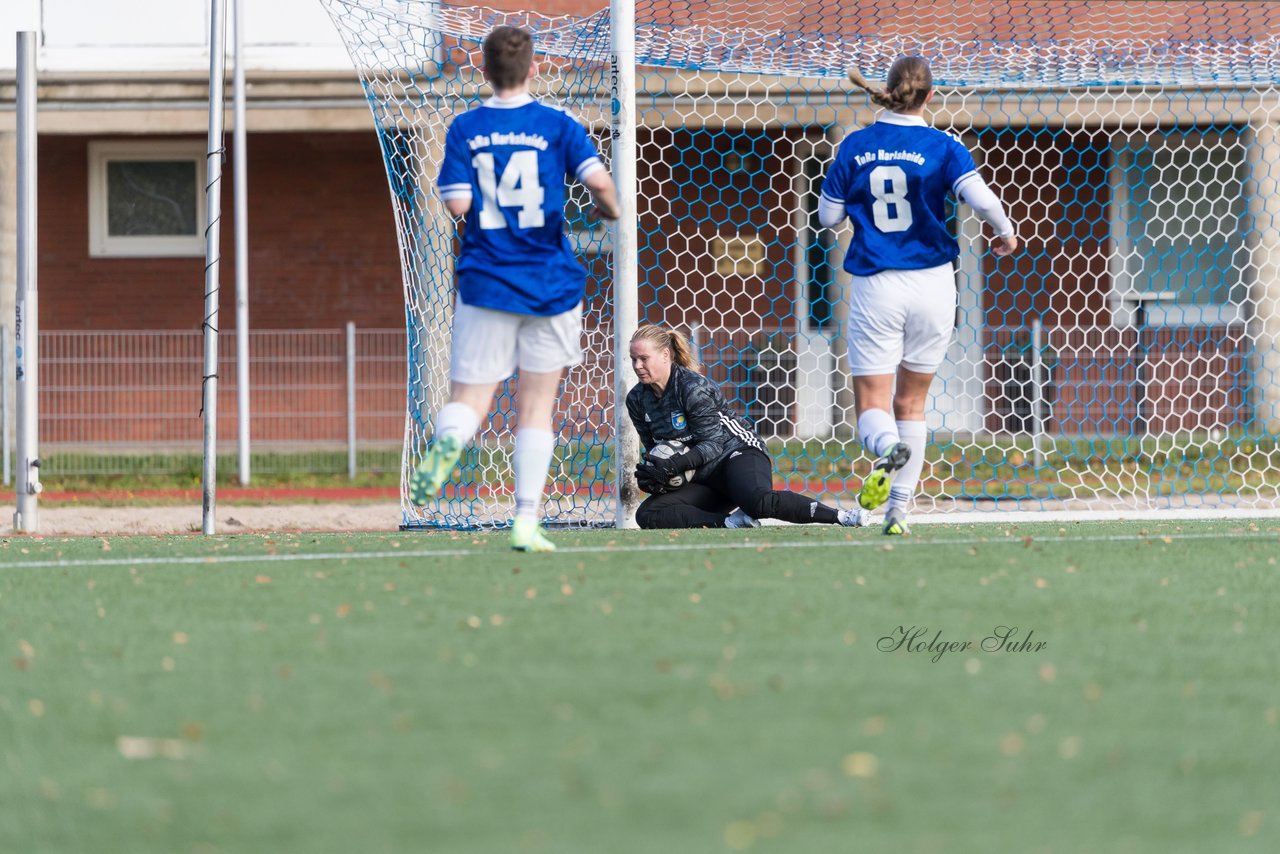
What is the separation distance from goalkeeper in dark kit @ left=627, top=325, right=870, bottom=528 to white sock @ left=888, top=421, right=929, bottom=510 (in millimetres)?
808

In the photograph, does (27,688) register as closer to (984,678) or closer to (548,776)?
(548,776)

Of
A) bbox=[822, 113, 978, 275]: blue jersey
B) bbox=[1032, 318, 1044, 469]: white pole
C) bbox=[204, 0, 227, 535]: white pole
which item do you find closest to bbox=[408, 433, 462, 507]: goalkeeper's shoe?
bbox=[822, 113, 978, 275]: blue jersey

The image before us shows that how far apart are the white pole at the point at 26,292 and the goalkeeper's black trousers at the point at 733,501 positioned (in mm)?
3286

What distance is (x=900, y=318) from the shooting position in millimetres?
6457

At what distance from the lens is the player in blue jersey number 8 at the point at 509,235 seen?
18.3 ft

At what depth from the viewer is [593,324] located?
12.9 m

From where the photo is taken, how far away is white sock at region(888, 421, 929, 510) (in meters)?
6.61

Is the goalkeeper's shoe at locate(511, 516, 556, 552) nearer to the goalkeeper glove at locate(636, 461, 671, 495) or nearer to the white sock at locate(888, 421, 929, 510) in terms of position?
the white sock at locate(888, 421, 929, 510)

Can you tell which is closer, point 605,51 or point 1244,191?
point 605,51

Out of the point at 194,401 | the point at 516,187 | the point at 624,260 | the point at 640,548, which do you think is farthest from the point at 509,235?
the point at 194,401

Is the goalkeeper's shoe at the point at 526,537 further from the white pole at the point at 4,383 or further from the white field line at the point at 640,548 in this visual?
the white pole at the point at 4,383

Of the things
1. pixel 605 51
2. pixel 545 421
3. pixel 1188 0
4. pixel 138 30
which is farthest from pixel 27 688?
pixel 138 30

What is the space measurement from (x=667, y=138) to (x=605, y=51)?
7.30 meters

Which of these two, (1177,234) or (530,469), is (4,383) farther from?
(1177,234)
